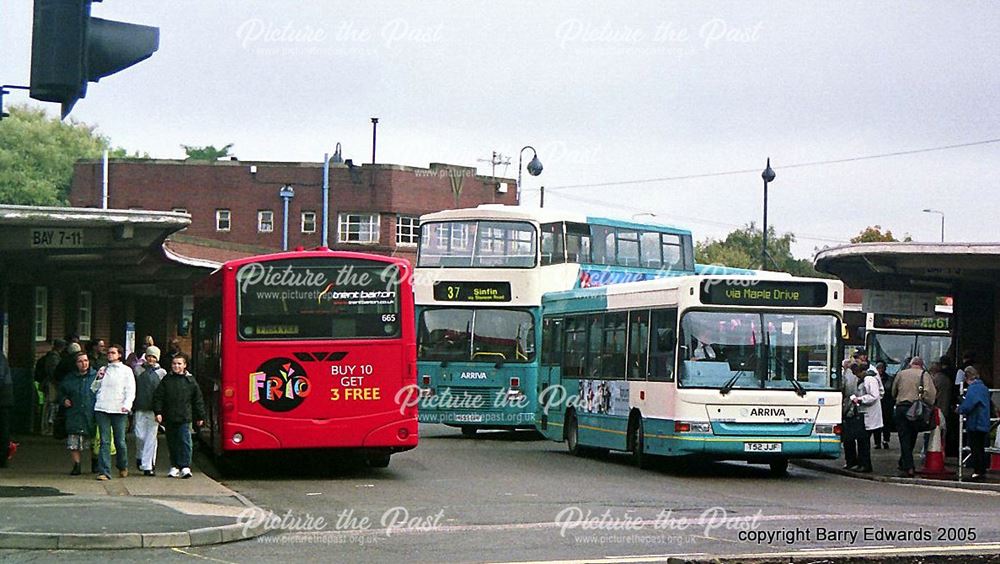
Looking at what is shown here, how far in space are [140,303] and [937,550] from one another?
35588mm

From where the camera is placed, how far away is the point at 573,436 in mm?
28656

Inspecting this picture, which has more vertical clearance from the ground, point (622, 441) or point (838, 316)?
point (838, 316)

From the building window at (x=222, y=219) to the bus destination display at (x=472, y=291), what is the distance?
47.6 metres

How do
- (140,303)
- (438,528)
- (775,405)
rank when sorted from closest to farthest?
(438,528)
(775,405)
(140,303)

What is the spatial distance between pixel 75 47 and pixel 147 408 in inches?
569

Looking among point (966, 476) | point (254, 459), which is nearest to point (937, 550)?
point (966, 476)

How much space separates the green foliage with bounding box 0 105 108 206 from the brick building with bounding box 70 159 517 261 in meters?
31.0

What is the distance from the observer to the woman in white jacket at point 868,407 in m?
24.9

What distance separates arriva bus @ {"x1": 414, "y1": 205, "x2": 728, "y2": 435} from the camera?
3238cm

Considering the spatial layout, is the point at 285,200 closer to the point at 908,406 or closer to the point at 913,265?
the point at 913,265

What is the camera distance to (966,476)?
942 inches

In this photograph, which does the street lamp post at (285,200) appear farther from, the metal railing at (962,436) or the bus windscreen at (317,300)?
the bus windscreen at (317,300)

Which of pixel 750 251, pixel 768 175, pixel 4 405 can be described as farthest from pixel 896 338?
pixel 750 251

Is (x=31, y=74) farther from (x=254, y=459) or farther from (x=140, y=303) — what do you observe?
(x=140, y=303)
